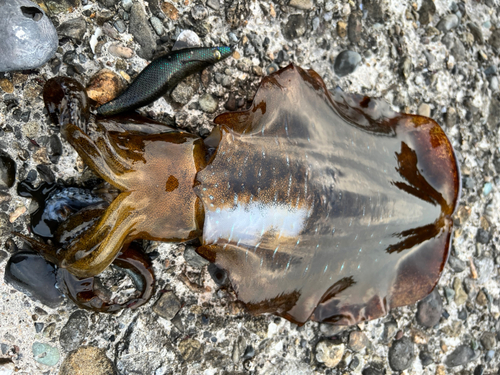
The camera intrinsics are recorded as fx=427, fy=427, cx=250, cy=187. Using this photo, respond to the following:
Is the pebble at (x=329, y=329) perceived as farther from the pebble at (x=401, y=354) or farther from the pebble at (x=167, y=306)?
the pebble at (x=167, y=306)

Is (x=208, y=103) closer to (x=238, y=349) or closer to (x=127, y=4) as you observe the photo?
(x=127, y=4)

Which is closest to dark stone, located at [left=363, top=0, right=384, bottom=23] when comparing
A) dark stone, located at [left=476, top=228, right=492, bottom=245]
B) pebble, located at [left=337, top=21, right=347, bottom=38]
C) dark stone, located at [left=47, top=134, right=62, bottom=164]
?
pebble, located at [left=337, top=21, right=347, bottom=38]

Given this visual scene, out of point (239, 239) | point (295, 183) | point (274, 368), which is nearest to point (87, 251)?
point (239, 239)

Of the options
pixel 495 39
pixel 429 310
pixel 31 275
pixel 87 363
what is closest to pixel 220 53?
pixel 31 275

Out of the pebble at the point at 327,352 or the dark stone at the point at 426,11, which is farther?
the dark stone at the point at 426,11

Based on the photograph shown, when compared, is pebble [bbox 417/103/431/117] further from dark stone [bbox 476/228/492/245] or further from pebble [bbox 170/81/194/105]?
pebble [bbox 170/81/194/105]

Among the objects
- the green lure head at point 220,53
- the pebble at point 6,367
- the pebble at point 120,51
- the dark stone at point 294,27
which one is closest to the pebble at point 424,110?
the dark stone at point 294,27
